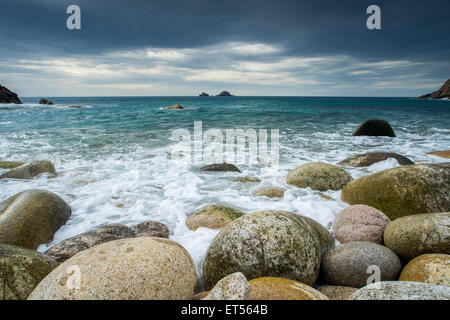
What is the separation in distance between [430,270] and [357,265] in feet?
2.12

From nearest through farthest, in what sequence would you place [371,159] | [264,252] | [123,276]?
[123,276] → [264,252] → [371,159]

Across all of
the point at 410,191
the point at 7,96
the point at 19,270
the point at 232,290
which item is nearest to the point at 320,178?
the point at 410,191

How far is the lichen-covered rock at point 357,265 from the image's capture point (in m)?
2.63

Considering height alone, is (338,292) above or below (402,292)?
below

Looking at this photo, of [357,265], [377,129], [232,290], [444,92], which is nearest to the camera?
[232,290]

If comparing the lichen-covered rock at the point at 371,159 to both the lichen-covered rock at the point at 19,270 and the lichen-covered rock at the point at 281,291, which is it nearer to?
the lichen-covered rock at the point at 281,291

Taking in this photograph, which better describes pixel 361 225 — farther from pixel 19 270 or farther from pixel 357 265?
pixel 19 270

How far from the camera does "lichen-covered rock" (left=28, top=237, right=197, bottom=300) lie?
1967 mm

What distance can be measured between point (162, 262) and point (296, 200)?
12.0ft

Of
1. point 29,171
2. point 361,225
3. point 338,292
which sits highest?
point 29,171

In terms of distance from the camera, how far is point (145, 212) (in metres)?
4.93

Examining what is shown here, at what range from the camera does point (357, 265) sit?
8.73 ft
